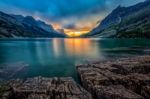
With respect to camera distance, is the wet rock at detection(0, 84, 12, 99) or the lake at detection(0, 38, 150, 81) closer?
the wet rock at detection(0, 84, 12, 99)

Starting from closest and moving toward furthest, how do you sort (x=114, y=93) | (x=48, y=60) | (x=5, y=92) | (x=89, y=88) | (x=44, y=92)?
(x=114, y=93)
(x=44, y=92)
(x=5, y=92)
(x=89, y=88)
(x=48, y=60)

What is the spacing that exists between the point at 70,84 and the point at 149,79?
30.5 feet

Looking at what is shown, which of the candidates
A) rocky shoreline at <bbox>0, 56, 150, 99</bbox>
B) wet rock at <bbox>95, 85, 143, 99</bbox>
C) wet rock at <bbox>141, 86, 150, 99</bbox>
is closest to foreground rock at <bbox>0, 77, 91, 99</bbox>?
rocky shoreline at <bbox>0, 56, 150, 99</bbox>

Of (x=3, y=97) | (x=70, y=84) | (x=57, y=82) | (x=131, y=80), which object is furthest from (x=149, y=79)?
(x=3, y=97)

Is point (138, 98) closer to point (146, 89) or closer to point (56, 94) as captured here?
point (146, 89)

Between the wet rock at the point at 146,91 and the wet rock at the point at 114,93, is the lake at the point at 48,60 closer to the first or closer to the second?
the wet rock at the point at 114,93

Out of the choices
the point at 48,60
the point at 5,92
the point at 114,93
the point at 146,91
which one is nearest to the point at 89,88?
the point at 114,93

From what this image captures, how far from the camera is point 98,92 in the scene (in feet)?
57.7

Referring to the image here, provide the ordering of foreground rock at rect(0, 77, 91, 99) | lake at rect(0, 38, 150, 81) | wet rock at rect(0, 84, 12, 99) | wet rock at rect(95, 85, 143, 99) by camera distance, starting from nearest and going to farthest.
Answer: wet rock at rect(95, 85, 143, 99) → foreground rock at rect(0, 77, 91, 99) → wet rock at rect(0, 84, 12, 99) → lake at rect(0, 38, 150, 81)

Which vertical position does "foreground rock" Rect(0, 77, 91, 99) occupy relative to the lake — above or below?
above

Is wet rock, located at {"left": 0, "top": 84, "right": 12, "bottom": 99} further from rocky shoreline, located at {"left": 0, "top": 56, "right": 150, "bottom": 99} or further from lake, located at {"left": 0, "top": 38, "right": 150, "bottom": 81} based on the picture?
lake, located at {"left": 0, "top": 38, "right": 150, "bottom": 81}

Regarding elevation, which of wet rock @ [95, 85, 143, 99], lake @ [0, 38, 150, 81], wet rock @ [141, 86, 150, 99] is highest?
wet rock @ [95, 85, 143, 99]

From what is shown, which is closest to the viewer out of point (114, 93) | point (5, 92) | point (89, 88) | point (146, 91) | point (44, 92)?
point (114, 93)

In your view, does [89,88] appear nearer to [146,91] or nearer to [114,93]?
[114,93]
